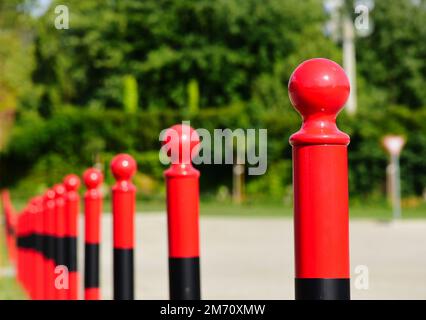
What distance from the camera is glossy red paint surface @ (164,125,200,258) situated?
321 cm

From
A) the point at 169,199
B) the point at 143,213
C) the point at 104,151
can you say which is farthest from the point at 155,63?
the point at 169,199

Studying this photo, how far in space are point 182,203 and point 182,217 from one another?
0.16ft

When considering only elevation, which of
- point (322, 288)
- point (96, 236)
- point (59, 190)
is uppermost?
point (59, 190)

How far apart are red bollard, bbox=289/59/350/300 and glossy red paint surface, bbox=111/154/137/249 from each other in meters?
2.17

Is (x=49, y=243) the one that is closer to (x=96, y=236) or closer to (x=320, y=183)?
(x=96, y=236)

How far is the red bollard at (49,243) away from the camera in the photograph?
6.70m

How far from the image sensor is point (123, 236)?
445 centimetres

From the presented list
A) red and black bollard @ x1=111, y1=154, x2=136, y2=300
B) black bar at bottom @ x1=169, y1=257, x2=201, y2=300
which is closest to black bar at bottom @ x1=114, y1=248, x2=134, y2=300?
red and black bollard @ x1=111, y1=154, x2=136, y2=300

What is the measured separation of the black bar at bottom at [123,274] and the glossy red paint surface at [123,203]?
3 cm

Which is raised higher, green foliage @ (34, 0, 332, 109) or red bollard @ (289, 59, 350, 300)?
green foliage @ (34, 0, 332, 109)

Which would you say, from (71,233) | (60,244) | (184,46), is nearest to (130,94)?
(184,46)

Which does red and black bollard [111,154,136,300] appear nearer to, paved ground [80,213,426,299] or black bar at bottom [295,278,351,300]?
black bar at bottom [295,278,351,300]

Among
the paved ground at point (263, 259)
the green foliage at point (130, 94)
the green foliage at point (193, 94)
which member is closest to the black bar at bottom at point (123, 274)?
the paved ground at point (263, 259)

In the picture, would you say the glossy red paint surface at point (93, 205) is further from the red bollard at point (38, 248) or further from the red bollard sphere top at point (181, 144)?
the red bollard sphere top at point (181, 144)
